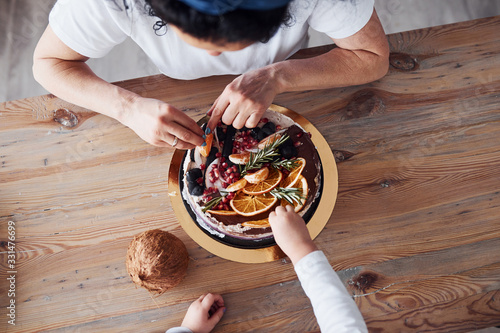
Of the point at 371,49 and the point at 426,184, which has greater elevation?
the point at 371,49

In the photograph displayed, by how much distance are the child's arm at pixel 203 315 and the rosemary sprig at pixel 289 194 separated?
1.19 ft

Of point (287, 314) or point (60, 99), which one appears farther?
point (60, 99)

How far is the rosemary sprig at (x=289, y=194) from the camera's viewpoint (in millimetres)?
976

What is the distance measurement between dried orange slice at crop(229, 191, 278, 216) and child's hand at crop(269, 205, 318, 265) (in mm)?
39

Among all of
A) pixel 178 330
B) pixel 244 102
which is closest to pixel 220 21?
pixel 244 102

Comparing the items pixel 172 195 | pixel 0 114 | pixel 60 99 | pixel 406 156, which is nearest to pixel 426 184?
pixel 406 156

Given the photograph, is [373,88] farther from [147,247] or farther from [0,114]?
[0,114]

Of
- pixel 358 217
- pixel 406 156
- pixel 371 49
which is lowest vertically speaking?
pixel 358 217

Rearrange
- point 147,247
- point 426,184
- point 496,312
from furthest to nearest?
point 426,184
point 496,312
point 147,247

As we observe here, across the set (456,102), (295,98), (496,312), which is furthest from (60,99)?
(496,312)

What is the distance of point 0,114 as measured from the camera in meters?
1.21

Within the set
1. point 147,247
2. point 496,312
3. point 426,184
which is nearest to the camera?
point 147,247

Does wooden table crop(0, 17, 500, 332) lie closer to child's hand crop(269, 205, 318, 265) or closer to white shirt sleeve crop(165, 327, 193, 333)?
white shirt sleeve crop(165, 327, 193, 333)

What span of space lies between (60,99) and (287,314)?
104 cm
